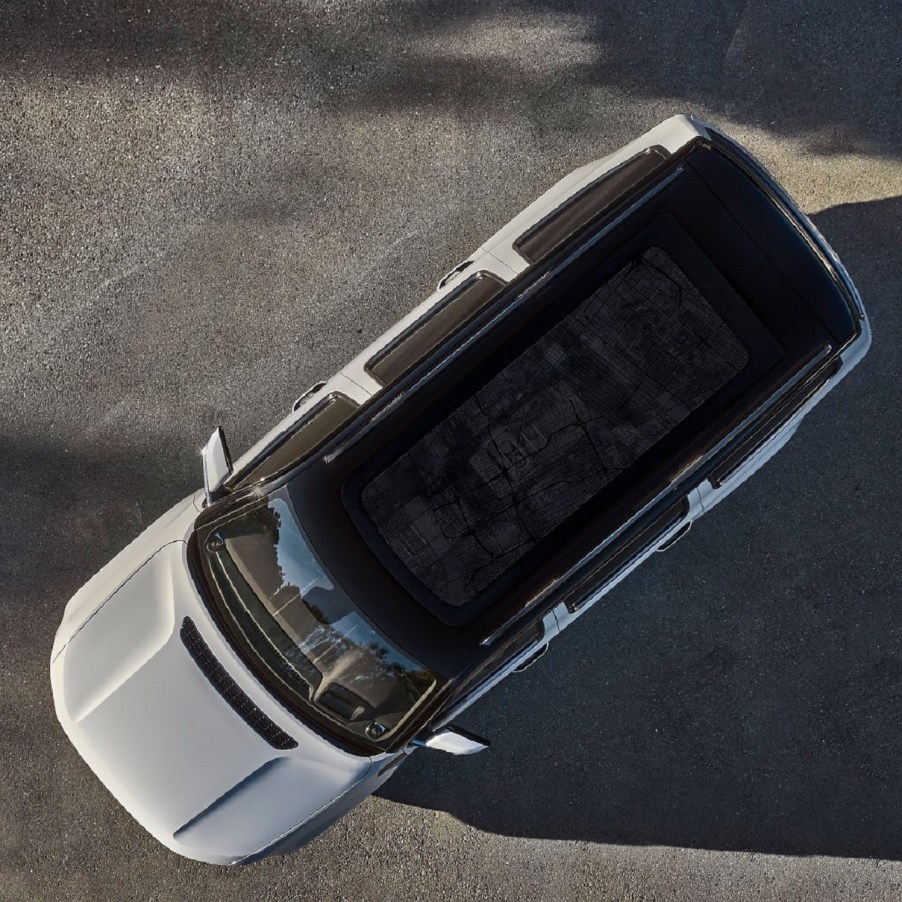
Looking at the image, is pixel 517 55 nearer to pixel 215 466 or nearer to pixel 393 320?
pixel 393 320

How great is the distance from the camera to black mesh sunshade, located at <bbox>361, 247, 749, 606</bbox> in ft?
11.3

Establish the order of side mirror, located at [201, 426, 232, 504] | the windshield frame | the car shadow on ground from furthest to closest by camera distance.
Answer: the car shadow on ground → side mirror, located at [201, 426, 232, 504] → the windshield frame

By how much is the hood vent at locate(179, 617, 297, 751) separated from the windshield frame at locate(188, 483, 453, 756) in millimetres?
131

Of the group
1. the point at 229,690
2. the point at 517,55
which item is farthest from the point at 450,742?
the point at 517,55

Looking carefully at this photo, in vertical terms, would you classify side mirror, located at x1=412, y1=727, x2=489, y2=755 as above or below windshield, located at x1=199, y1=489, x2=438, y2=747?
below

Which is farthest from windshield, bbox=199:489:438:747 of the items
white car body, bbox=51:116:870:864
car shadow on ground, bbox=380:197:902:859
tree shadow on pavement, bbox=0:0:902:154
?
tree shadow on pavement, bbox=0:0:902:154

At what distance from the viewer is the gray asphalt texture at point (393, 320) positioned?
13.9ft

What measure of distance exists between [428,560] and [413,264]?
1825mm

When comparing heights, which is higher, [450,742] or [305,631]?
[305,631]

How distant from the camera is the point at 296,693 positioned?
10.9 feet

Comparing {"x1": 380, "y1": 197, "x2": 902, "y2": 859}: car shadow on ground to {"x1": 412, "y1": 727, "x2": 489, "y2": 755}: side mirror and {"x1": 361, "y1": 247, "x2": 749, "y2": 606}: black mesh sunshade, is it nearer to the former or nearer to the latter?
{"x1": 412, "y1": 727, "x2": 489, "y2": 755}: side mirror

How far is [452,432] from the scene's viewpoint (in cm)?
349

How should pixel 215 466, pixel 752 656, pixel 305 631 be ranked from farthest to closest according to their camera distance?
pixel 752 656 → pixel 215 466 → pixel 305 631

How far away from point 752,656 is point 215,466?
3.19 meters
